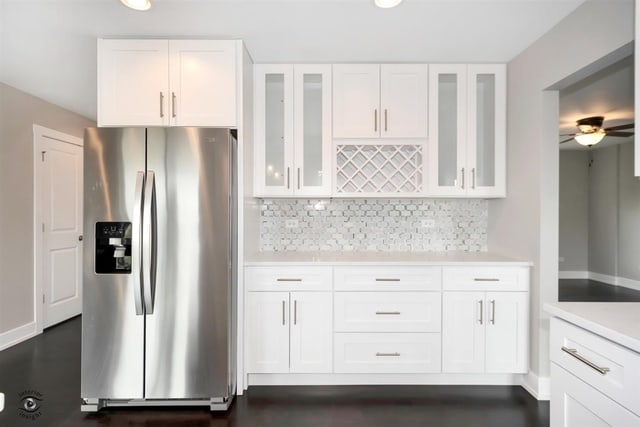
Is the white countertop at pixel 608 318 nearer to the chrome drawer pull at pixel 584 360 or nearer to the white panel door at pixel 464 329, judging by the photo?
the chrome drawer pull at pixel 584 360

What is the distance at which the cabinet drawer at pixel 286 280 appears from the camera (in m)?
2.48

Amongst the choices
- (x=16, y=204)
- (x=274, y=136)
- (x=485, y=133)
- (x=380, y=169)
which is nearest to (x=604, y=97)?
(x=485, y=133)

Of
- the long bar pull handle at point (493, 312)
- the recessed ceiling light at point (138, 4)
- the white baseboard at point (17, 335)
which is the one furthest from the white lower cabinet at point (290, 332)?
the white baseboard at point (17, 335)

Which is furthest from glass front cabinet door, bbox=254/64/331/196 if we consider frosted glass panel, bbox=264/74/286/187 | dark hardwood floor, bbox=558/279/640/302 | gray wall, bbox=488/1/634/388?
dark hardwood floor, bbox=558/279/640/302

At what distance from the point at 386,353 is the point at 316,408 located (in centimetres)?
61

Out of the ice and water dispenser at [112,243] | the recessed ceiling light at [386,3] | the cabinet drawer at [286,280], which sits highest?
the recessed ceiling light at [386,3]

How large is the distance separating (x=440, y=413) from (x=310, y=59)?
2662mm

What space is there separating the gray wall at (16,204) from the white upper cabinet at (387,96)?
3196 mm

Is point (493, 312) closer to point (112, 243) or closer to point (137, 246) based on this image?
point (137, 246)

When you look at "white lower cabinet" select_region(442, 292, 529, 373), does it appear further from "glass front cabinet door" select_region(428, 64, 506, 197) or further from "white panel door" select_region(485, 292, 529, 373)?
"glass front cabinet door" select_region(428, 64, 506, 197)

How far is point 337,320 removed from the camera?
248cm

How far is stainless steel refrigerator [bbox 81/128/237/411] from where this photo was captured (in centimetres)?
215

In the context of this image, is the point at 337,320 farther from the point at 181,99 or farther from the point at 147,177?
the point at 181,99

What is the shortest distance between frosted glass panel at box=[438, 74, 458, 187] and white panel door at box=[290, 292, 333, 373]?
1322 mm
